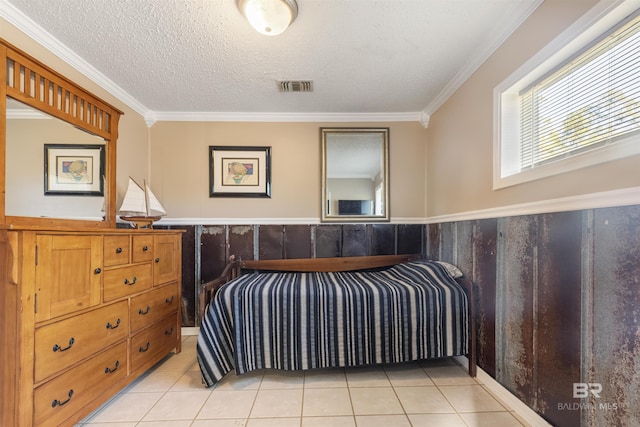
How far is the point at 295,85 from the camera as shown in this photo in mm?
2123

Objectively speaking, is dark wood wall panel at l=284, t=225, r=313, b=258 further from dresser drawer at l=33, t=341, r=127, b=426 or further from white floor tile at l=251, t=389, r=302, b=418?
dresser drawer at l=33, t=341, r=127, b=426

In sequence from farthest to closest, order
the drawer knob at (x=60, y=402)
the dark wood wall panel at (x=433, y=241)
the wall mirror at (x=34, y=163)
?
the dark wood wall panel at (x=433, y=241)
the wall mirror at (x=34, y=163)
the drawer knob at (x=60, y=402)

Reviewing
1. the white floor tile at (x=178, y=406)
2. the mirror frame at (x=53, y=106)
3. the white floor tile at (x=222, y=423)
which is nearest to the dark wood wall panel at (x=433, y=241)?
the white floor tile at (x=222, y=423)

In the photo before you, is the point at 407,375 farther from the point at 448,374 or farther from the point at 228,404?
the point at 228,404

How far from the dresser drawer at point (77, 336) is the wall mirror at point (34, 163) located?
2.06 ft

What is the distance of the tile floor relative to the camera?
1423 mm

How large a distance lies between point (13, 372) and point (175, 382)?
0.92 metres

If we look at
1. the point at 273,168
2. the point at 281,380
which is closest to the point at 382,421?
the point at 281,380

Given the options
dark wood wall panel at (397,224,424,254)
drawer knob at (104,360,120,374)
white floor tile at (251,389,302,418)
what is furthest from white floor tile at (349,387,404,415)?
drawer knob at (104,360,120,374)

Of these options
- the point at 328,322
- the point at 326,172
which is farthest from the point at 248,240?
the point at 328,322

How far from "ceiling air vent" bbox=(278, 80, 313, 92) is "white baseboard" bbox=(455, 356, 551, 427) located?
8.01 ft

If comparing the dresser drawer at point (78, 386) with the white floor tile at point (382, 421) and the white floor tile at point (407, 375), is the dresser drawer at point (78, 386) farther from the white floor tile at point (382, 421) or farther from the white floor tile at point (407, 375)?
the white floor tile at point (407, 375)

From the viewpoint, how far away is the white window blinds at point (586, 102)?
99cm

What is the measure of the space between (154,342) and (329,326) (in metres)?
1.27
